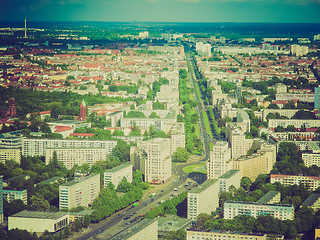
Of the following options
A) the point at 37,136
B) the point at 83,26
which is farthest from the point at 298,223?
the point at 83,26

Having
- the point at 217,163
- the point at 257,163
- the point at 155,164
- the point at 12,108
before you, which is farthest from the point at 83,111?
the point at 217,163

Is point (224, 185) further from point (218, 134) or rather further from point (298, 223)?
point (218, 134)

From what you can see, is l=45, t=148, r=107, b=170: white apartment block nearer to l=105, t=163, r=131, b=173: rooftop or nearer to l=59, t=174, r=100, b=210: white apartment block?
l=105, t=163, r=131, b=173: rooftop

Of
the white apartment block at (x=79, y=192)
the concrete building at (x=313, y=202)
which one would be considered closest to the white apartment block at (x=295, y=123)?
the concrete building at (x=313, y=202)

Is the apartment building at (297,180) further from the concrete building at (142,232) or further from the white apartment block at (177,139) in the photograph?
the concrete building at (142,232)

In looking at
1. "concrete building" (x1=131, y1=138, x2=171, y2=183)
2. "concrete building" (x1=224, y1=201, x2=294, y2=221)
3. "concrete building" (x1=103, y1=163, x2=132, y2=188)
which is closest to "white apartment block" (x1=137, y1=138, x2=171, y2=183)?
"concrete building" (x1=131, y1=138, x2=171, y2=183)

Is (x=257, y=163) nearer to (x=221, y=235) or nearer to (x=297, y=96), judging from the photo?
(x=221, y=235)
